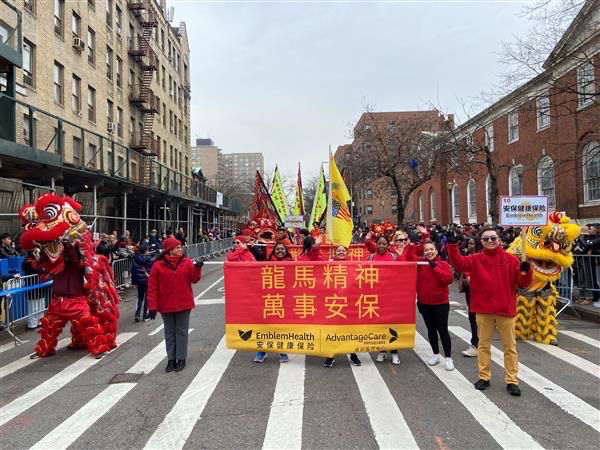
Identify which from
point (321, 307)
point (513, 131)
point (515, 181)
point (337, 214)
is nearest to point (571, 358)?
point (321, 307)

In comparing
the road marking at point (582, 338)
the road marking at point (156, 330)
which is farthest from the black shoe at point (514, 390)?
the road marking at point (156, 330)

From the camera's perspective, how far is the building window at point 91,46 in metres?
24.5

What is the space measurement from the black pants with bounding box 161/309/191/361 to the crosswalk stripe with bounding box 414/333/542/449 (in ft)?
11.0

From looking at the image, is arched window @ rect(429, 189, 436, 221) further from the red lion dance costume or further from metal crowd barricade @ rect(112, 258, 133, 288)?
the red lion dance costume

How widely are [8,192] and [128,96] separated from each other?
863 inches

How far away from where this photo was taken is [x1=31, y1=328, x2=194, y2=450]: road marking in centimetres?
371

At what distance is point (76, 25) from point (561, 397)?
27447mm

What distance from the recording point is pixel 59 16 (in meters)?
21.4

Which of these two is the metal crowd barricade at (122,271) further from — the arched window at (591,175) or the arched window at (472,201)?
the arched window at (472,201)

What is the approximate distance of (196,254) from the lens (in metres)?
21.9

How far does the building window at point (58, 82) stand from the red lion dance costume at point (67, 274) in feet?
57.8

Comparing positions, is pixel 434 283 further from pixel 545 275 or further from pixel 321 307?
pixel 545 275

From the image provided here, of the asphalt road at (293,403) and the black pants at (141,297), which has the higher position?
the black pants at (141,297)

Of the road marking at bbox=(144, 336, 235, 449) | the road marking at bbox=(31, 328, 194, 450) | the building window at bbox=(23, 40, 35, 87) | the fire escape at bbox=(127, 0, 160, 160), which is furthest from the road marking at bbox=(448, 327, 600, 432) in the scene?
the fire escape at bbox=(127, 0, 160, 160)
